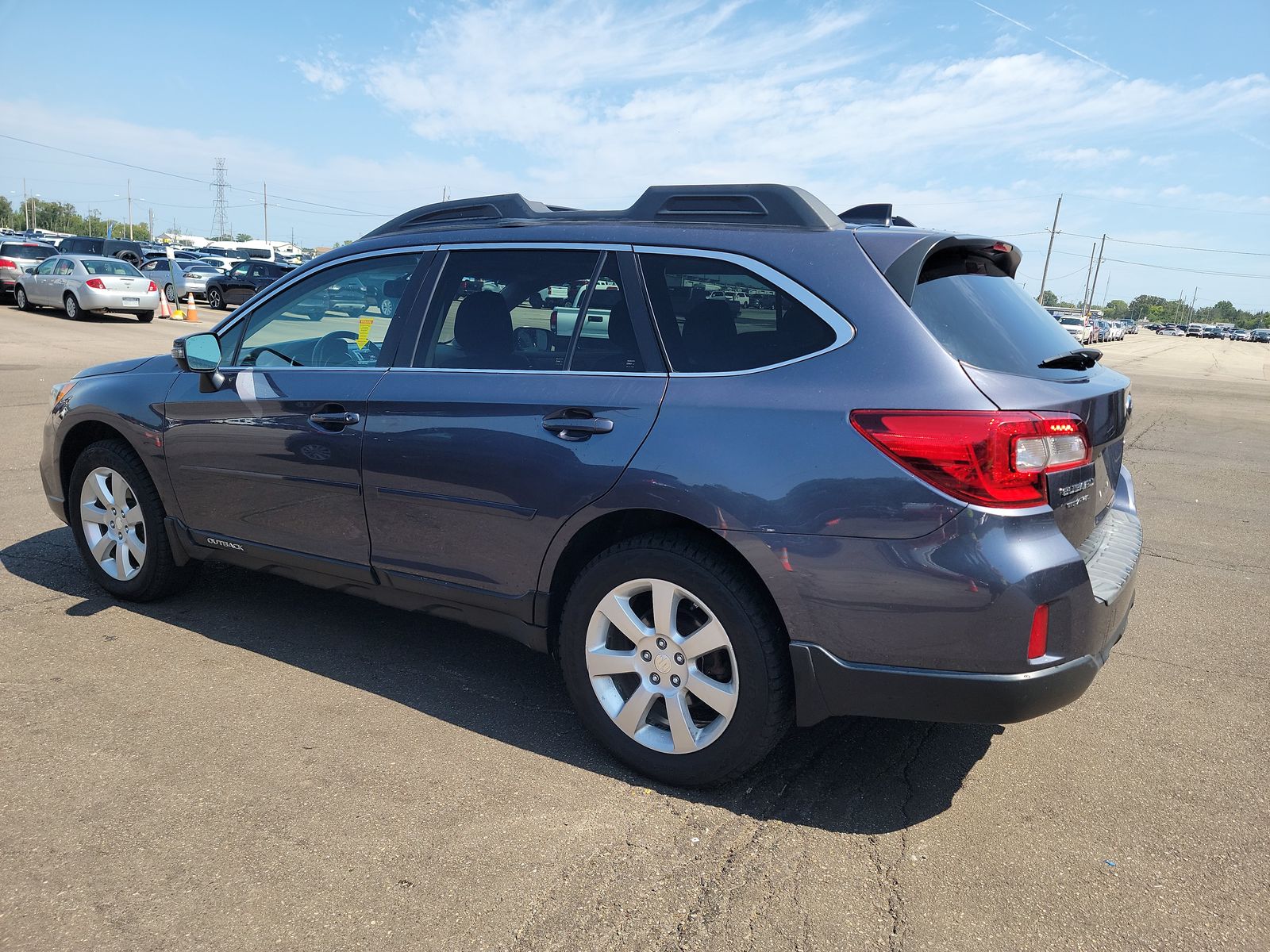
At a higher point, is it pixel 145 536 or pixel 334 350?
pixel 334 350

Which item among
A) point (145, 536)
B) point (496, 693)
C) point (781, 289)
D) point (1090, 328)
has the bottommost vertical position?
point (496, 693)

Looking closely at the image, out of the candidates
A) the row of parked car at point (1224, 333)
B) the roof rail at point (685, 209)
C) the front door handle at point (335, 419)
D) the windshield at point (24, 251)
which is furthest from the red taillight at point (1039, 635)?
the row of parked car at point (1224, 333)

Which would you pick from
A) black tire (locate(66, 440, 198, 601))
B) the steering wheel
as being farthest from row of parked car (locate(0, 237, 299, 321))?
the steering wheel

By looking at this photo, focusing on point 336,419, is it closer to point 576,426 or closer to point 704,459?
point 576,426

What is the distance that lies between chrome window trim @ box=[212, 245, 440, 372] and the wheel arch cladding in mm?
1107

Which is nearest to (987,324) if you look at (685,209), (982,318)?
(982,318)

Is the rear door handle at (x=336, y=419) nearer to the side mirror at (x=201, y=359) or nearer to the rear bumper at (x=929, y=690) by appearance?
the side mirror at (x=201, y=359)

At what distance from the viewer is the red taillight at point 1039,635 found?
252cm

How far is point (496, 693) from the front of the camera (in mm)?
3693

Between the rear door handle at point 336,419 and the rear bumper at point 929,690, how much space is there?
1.92 metres

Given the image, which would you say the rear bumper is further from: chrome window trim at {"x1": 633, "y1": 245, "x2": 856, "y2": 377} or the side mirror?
the side mirror

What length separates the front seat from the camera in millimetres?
3379

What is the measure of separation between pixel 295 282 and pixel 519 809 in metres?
2.46

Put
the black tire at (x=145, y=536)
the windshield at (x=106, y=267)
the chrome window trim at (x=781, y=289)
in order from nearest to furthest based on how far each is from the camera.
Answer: the chrome window trim at (x=781, y=289), the black tire at (x=145, y=536), the windshield at (x=106, y=267)
